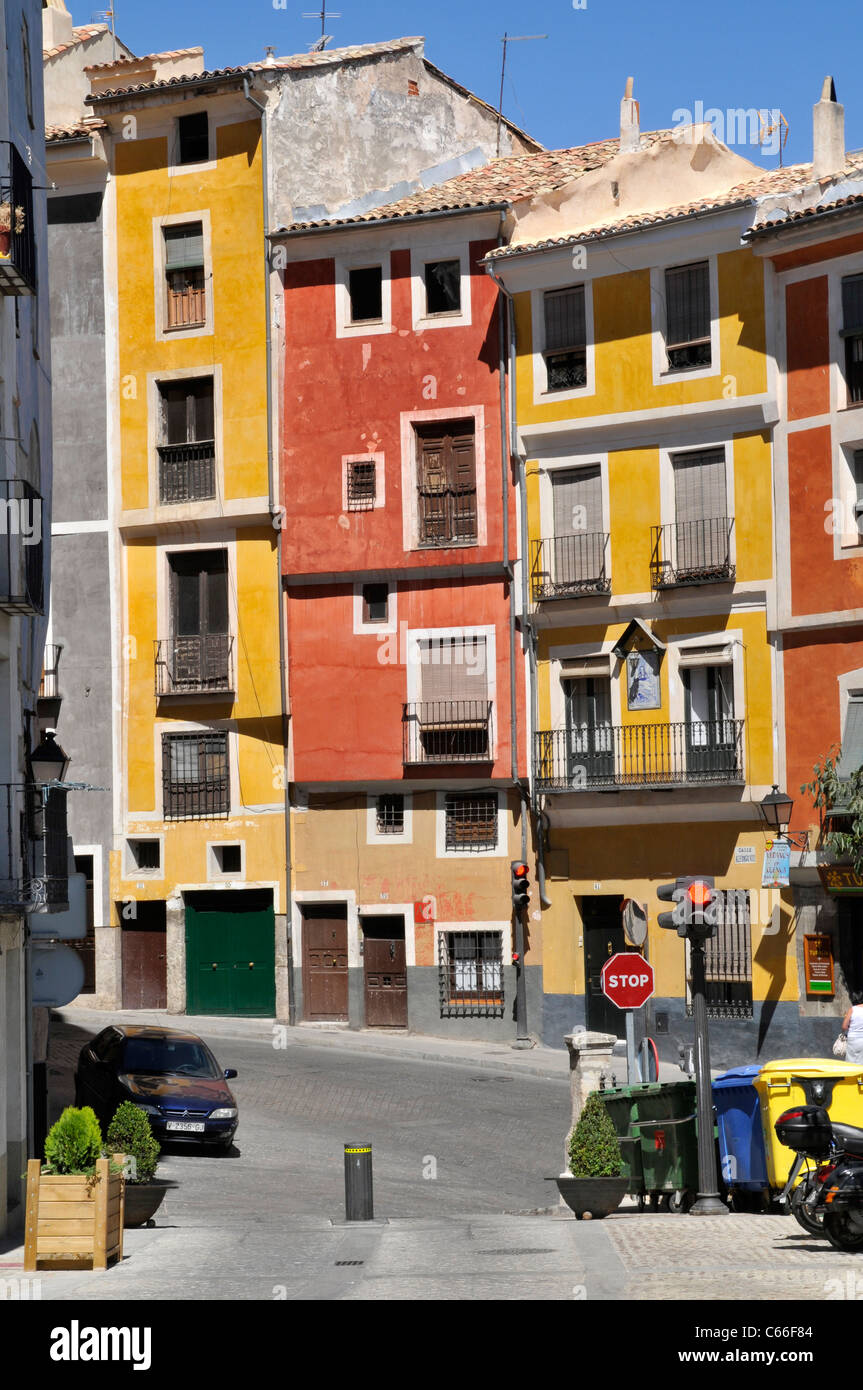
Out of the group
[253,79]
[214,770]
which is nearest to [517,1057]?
[214,770]

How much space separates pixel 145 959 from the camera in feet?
131

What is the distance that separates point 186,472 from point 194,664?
3.83 metres

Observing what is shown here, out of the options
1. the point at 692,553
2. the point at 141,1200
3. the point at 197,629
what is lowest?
the point at 141,1200

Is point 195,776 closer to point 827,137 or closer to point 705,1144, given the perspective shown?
point 827,137

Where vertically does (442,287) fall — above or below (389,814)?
above

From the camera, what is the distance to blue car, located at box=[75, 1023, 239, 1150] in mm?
25391

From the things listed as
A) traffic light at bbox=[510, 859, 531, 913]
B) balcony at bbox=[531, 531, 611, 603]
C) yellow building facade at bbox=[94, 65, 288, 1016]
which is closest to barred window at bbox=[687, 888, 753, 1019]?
traffic light at bbox=[510, 859, 531, 913]

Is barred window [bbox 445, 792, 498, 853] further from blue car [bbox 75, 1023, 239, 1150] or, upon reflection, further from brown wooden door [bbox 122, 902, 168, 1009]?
blue car [bbox 75, 1023, 239, 1150]

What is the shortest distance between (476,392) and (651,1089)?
1990 centimetres

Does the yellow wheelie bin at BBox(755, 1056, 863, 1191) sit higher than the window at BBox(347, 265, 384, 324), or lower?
lower

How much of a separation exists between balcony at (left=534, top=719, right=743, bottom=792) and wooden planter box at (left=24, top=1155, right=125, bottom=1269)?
772 inches

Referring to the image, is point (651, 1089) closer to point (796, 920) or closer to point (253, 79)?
point (796, 920)

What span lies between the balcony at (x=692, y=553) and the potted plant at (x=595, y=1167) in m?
16.2

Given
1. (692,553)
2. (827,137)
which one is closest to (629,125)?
(827,137)
